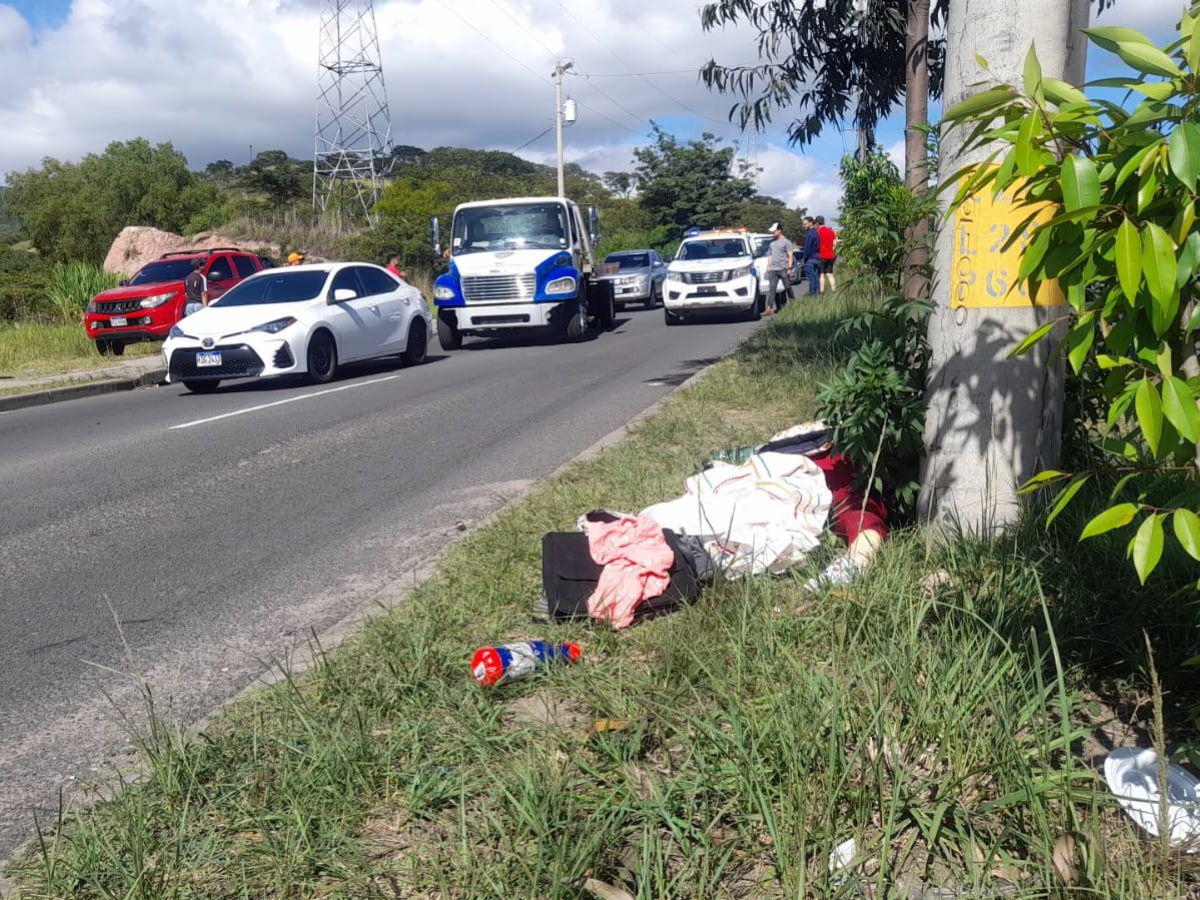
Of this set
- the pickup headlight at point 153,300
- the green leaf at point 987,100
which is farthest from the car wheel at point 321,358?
the green leaf at point 987,100

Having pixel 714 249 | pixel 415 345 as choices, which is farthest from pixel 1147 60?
pixel 714 249

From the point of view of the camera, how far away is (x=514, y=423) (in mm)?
9758

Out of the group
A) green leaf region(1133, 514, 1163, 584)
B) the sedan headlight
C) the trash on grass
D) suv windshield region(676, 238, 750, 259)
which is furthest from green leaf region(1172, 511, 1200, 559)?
suv windshield region(676, 238, 750, 259)

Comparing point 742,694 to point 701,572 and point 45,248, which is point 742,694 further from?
Result: point 45,248

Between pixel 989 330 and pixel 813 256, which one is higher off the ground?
pixel 813 256

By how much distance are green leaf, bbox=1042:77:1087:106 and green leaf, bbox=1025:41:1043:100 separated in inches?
0.8

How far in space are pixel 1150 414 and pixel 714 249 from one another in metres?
22.7

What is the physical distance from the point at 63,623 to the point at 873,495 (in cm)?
351

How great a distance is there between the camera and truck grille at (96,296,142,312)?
18875 millimetres

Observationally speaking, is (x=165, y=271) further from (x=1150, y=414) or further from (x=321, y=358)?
(x=1150, y=414)

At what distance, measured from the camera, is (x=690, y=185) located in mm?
69312

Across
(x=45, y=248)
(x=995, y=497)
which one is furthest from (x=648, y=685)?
(x=45, y=248)

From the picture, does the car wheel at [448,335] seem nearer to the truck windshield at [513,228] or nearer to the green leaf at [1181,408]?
the truck windshield at [513,228]

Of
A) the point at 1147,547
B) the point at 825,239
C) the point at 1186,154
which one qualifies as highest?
the point at 825,239
